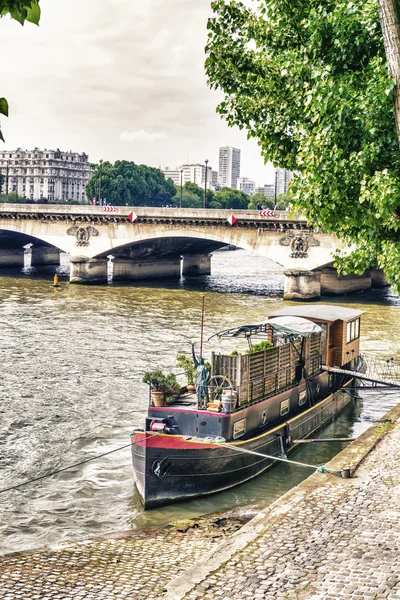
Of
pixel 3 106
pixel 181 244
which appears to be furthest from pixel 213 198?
pixel 3 106

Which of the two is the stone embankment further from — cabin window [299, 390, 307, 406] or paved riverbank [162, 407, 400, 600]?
cabin window [299, 390, 307, 406]

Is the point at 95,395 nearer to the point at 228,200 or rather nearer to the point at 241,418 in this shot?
the point at 241,418

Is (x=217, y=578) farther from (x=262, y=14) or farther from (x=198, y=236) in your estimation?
(x=198, y=236)

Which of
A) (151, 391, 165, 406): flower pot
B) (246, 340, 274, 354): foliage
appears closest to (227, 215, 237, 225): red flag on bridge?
(246, 340, 274, 354): foliage

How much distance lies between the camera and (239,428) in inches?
734

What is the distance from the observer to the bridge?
57.1 m

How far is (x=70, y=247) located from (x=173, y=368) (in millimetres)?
39647

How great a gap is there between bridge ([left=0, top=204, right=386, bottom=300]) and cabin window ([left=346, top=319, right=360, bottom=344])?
27972 millimetres

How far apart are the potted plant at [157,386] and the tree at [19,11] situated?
49.3ft

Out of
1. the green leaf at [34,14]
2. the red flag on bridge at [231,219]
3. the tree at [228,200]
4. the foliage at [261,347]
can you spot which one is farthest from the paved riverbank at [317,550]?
the tree at [228,200]

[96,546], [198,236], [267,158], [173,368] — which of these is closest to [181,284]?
[198,236]

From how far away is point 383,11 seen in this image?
1064cm

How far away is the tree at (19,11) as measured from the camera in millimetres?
4090

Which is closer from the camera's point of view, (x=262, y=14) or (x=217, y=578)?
(x=217, y=578)
